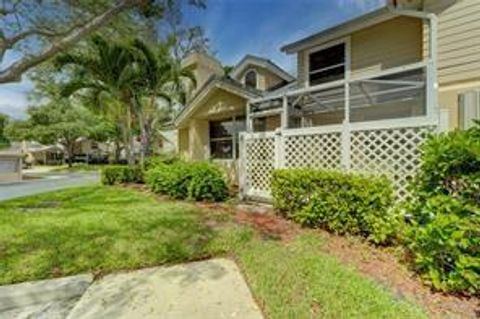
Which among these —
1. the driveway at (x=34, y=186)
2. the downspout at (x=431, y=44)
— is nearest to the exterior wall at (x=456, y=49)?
the downspout at (x=431, y=44)

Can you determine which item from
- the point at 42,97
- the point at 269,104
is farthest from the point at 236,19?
the point at 42,97

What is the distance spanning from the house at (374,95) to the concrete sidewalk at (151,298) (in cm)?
363

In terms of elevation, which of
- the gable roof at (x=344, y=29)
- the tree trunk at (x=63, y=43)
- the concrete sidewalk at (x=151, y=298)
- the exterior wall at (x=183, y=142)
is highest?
the gable roof at (x=344, y=29)

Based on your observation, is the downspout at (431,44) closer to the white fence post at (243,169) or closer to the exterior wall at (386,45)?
the exterior wall at (386,45)

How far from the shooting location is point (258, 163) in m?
Result: 8.96

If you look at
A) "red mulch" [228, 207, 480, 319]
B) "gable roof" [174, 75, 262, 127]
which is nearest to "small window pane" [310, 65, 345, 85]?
"gable roof" [174, 75, 262, 127]

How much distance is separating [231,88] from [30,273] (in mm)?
9012

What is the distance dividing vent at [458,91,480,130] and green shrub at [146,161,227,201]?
6080mm

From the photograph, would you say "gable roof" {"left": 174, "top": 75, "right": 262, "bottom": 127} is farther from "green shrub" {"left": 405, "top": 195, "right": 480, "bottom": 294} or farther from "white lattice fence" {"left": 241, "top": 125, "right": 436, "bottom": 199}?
"green shrub" {"left": 405, "top": 195, "right": 480, "bottom": 294}

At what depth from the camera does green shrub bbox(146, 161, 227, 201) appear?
9344mm

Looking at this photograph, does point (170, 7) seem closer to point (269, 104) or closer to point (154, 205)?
point (269, 104)

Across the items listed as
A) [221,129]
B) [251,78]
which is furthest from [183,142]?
[251,78]

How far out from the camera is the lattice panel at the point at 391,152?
5.77m

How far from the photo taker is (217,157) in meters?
14.3
